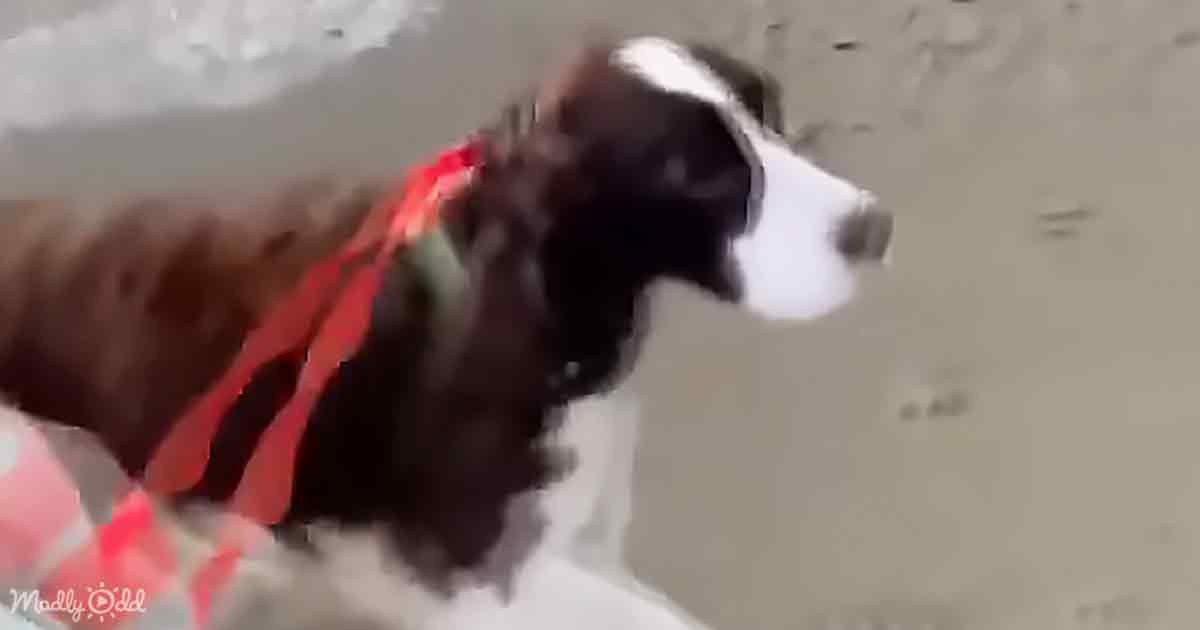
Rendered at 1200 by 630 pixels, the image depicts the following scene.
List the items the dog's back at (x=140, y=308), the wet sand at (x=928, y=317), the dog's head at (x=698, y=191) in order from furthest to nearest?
the wet sand at (x=928, y=317)
the dog's back at (x=140, y=308)
the dog's head at (x=698, y=191)

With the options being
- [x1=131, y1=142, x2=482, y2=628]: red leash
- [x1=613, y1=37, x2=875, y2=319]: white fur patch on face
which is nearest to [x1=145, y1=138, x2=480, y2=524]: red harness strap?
[x1=131, y1=142, x2=482, y2=628]: red leash

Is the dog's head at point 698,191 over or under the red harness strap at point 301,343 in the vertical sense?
over

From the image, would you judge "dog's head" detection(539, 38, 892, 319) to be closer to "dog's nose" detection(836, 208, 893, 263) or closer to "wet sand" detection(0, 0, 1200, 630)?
"dog's nose" detection(836, 208, 893, 263)

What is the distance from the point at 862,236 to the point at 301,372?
292 millimetres

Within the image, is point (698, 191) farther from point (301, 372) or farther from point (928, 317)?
point (928, 317)

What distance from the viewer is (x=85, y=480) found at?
796 mm

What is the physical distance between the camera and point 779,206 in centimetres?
70

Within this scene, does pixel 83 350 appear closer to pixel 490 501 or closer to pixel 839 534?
pixel 490 501

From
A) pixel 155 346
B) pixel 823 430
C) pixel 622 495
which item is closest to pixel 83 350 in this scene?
pixel 155 346

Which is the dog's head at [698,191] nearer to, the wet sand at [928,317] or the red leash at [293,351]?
the red leash at [293,351]

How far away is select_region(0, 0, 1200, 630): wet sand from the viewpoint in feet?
3.19

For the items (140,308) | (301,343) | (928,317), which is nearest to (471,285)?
(301,343)

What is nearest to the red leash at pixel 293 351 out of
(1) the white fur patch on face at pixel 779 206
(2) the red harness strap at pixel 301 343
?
(2) the red harness strap at pixel 301 343

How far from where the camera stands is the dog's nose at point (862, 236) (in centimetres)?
70
